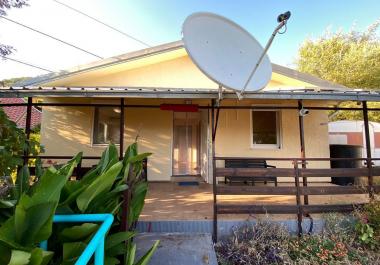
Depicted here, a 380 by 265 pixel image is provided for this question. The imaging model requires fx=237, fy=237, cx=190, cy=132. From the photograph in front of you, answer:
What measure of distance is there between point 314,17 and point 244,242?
→ 19.5 meters

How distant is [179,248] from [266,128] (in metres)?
5.97

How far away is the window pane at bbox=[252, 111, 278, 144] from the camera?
27.6 ft

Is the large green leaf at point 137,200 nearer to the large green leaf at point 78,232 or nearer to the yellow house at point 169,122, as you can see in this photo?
the large green leaf at point 78,232

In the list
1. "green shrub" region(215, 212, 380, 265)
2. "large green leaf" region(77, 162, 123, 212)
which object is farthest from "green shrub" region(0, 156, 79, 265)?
"green shrub" region(215, 212, 380, 265)

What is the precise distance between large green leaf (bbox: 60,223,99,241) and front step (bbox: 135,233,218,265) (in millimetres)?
1808

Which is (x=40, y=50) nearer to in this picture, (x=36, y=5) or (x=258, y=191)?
(x=36, y=5)

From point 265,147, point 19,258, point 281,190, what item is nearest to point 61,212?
point 19,258

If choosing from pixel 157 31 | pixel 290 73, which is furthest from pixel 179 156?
pixel 157 31

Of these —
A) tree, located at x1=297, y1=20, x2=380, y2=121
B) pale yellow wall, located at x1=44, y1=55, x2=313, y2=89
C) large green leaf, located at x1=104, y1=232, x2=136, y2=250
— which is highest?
tree, located at x1=297, y1=20, x2=380, y2=121

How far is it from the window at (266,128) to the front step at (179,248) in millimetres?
5018

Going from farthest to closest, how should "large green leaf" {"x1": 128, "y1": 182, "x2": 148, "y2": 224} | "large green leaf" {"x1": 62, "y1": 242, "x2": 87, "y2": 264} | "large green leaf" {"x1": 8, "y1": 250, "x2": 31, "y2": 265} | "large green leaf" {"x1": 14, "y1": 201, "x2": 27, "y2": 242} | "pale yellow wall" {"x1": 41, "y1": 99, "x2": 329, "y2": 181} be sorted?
"pale yellow wall" {"x1": 41, "y1": 99, "x2": 329, "y2": 181} < "large green leaf" {"x1": 128, "y1": 182, "x2": 148, "y2": 224} < "large green leaf" {"x1": 62, "y1": 242, "x2": 87, "y2": 264} < "large green leaf" {"x1": 14, "y1": 201, "x2": 27, "y2": 242} < "large green leaf" {"x1": 8, "y1": 250, "x2": 31, "y2": 265}

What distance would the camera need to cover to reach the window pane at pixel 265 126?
841cm

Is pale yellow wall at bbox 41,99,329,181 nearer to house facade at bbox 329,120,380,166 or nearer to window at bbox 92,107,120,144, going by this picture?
window at bbox 92,107,120,144

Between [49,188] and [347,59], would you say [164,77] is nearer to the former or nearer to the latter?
[49,188]
